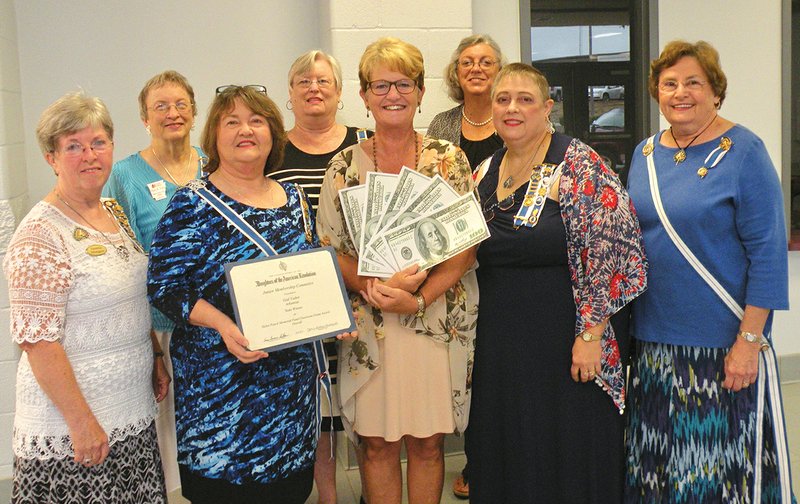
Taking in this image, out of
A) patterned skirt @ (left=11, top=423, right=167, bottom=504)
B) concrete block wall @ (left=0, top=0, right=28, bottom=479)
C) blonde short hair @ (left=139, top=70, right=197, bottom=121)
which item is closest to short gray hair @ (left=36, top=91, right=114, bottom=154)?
patterned skirt @ (left=11, top=423, right=167, bottom=504)

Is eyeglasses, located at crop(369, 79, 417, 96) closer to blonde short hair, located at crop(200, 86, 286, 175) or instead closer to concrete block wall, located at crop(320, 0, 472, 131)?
blonde short hair, located at crop(200, 86, 286, 175)

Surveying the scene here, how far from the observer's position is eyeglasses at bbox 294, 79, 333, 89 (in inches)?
128

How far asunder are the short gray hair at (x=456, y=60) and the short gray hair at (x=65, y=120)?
1955mm

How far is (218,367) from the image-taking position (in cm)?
225

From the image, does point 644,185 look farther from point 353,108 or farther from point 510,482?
point 353,108

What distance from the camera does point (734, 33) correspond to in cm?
492

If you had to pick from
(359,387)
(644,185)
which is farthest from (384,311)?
(644,185)

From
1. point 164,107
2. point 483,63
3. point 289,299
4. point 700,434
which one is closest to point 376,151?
point 289,299

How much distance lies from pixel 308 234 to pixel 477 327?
722 mm

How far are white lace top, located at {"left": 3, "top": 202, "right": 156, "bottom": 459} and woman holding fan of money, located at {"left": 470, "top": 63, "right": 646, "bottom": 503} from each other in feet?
3.87

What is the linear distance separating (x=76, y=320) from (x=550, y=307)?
150cm

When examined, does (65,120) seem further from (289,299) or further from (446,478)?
(446,478)

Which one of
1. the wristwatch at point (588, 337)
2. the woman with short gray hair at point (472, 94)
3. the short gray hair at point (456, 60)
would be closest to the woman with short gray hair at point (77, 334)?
the wristwatch at point (588, 337)

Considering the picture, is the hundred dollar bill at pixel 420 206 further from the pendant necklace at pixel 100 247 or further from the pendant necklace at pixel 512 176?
the pendant necklace at pixel 100 247
